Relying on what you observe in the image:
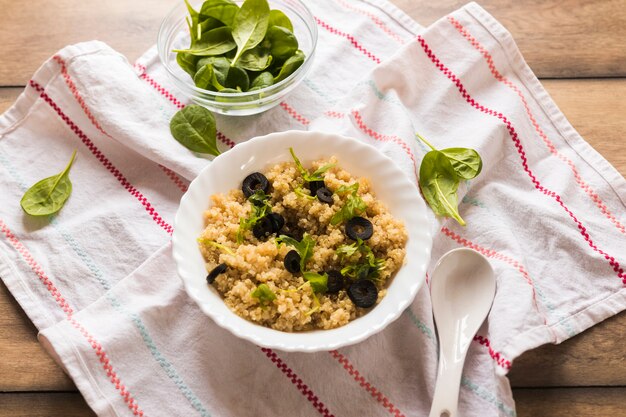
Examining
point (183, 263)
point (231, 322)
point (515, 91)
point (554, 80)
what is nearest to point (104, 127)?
point (183, 263)

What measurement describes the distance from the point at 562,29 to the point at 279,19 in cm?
104

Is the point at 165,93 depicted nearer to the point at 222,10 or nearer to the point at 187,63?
the point at 187,63

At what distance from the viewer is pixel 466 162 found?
6.52ft

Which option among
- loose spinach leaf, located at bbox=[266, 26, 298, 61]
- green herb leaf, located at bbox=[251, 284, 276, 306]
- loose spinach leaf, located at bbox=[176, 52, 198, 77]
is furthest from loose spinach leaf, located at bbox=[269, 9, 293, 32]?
green herb leaf, located at bbox=[251, 284, 276, 306]

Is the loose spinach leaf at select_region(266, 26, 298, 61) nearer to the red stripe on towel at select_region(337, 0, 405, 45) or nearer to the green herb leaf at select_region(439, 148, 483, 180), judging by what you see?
the red stripe on towel at select_region(337, 0, 405, 45)

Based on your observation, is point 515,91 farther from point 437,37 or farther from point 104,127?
point 104,127

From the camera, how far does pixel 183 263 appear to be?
65.1 inches

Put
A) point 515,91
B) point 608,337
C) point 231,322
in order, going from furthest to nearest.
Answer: point 515,91, point 608,337, point 231,322

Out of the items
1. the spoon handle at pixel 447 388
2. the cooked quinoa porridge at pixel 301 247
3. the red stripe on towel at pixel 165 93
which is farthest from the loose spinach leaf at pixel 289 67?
the spoon handle at pixel 447 388

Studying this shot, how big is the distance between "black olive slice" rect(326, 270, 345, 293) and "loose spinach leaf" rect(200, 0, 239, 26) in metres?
0.93

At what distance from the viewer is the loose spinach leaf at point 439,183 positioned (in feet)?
6.35

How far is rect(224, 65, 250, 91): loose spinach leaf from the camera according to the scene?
2.01 meters

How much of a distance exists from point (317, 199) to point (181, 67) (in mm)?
696

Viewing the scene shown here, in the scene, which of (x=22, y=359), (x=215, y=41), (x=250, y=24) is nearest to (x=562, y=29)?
(x=250, y=24)
